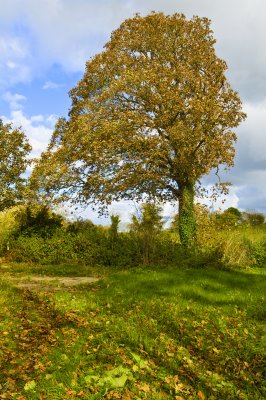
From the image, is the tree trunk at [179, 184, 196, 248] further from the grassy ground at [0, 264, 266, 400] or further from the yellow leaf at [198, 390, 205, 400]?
the yellow leaf at [198, 390, 205, 400]

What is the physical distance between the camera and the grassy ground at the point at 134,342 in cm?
624

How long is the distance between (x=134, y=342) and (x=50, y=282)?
780 cm

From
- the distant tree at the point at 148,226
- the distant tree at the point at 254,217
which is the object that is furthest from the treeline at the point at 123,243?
the distant tree at the point at 254,217

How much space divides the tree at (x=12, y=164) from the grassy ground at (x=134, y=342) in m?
15.1

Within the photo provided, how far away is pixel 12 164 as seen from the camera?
28.0 m

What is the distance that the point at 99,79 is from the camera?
25.9 metres

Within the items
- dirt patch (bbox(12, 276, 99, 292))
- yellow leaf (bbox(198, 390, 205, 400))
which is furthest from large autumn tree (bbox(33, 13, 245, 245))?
yellow leaf (bbox(198, 390, 205, 400))

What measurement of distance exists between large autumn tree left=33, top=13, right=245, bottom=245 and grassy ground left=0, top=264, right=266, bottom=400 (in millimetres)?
10685

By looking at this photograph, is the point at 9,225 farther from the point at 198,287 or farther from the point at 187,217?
the point at 198,287

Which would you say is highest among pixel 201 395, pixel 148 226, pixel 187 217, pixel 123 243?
pixel 187 217

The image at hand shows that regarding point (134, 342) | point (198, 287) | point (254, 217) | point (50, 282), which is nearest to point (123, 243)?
point (50, 282)

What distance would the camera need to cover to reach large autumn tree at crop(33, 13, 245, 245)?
22281 mm

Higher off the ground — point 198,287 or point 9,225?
point 9,225

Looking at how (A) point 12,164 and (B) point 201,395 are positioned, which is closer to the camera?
(B) point 201,395
